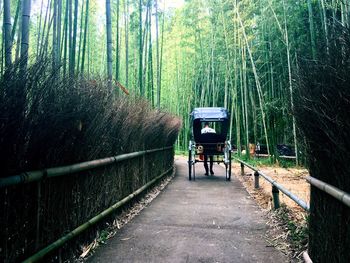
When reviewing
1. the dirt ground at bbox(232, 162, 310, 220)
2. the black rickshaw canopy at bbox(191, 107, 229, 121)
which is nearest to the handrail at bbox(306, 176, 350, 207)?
the dirt ground at bbox(232, 162, 310, 220)

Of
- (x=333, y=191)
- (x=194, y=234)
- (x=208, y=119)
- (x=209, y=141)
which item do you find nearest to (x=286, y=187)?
(x=209, y=141)

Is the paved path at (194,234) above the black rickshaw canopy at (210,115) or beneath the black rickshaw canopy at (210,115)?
beneath

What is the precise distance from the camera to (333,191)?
6.77 ft

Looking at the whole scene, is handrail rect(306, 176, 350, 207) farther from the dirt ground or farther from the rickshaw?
the rickshaw

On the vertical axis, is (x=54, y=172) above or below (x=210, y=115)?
below

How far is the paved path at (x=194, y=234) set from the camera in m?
3.12

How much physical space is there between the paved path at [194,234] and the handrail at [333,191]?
92cm

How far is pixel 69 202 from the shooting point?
2.93 meters

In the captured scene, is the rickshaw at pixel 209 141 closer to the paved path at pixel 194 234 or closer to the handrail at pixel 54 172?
the paved path at pixel 194 234

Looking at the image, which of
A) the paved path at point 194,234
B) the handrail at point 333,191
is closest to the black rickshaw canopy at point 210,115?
the paved path at point 194,234

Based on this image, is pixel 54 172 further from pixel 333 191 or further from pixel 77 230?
pixel 333 191

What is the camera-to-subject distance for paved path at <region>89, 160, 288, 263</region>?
3121mm

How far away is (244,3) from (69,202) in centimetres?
1121

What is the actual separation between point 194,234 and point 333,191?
203 cm
